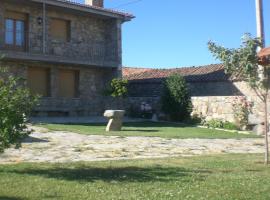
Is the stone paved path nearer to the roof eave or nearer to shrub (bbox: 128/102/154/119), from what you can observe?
shrub (bbox: 128/102/154/119)

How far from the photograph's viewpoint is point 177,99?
2192 cm

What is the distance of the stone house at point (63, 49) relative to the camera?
22.3m

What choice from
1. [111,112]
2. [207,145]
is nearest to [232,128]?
[111,112]

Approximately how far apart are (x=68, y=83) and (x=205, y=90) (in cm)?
762

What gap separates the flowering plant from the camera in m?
19.7

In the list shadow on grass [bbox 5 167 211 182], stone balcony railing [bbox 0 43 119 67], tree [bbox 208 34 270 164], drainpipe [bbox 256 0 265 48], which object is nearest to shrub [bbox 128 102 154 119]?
stone balcony railing [bbox 0 43 119 67]

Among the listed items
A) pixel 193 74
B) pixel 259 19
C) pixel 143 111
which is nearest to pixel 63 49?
pixel 143 111

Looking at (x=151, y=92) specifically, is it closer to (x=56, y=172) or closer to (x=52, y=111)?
(x=52, y=111)

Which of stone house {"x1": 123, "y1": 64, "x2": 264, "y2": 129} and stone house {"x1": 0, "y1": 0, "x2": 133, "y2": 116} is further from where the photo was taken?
stone house {"x1": 0, "y1": 0, "x2": 133, "y2": 116}

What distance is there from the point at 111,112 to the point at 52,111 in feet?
23.8

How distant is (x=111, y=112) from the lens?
Answer: 16594mm

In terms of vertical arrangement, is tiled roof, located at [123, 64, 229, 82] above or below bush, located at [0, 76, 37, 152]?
above

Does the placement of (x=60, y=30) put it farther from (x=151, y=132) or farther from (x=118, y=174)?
(x=118, y=174)

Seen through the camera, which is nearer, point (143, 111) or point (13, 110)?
point (13, 110)
